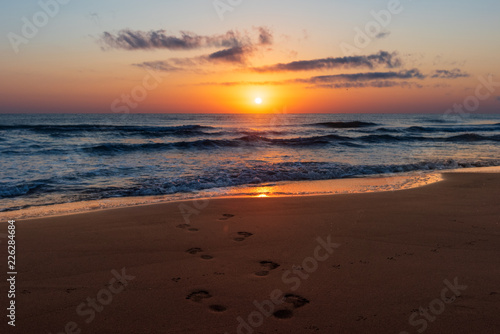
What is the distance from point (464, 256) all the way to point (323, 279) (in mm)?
1999

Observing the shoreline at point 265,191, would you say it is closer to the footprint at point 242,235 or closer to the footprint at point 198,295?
the footprint at point 242,235

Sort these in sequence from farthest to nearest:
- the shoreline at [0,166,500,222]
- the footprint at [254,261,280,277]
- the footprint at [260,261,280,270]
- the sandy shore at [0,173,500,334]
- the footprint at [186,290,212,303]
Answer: the shoreline at [0,166,500,222], the footprint at [260,261,280,270], the footprint at [254,261,280,277], the footprint at [186,290,212,303], the sandy shore at [0,173,500,334]

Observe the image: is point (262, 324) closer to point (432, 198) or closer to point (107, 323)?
point (107, 323)

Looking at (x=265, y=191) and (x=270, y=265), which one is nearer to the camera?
(x=270, y=265)

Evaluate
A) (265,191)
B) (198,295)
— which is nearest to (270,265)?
(198,295)

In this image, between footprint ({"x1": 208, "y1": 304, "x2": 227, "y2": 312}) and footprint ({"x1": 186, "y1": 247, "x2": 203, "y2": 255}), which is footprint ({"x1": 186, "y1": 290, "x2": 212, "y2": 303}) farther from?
footprint ({"x1": 186, "y1": 247, "x2": 203, "y2": 255})

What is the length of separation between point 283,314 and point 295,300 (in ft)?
0.91

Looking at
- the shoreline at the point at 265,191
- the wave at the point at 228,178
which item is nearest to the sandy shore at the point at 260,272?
the shoreline at the point at 265,191

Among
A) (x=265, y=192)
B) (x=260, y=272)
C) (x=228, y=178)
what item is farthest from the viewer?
(x=228, y=178)

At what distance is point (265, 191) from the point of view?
9305 mm

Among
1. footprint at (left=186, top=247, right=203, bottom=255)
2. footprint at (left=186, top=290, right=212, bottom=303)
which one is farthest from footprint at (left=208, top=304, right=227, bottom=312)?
footprint at (left=186, top=247, right=203, bottom=255)

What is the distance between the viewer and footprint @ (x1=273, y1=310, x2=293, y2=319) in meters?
3.12

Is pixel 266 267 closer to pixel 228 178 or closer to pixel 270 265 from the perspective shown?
pixel 270 265

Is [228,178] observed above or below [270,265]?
below
